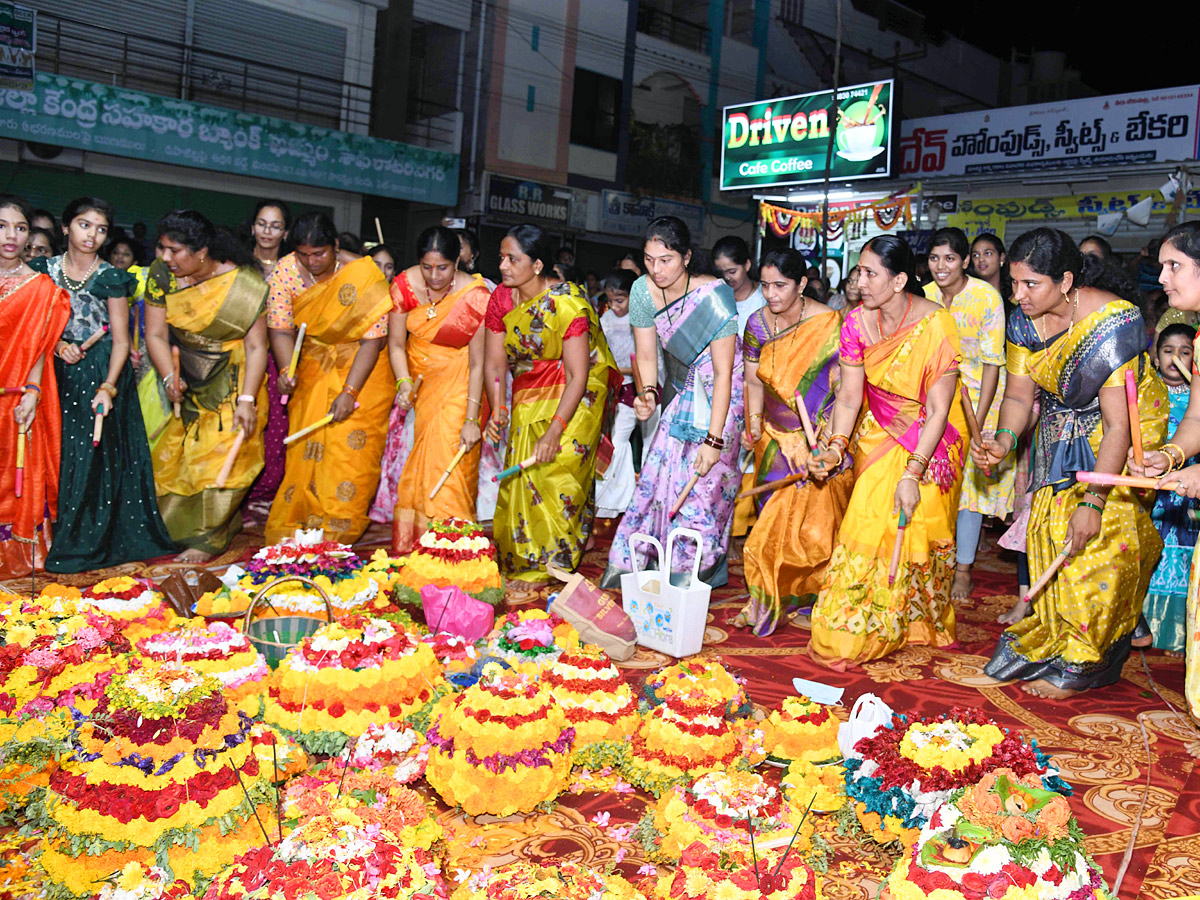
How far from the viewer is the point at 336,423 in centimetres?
521

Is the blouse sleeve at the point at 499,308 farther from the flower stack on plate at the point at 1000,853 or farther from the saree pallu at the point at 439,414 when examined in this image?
the flower stack on plate at the point at 1000,853

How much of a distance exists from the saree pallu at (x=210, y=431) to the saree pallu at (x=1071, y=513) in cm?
348

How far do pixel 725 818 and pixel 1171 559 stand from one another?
292cm

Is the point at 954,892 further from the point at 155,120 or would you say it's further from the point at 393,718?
the point at 155,120

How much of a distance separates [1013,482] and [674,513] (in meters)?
1.72

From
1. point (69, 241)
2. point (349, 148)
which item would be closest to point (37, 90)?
point (349, 148)

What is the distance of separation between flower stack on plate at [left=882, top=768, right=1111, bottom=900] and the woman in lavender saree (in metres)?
2.32

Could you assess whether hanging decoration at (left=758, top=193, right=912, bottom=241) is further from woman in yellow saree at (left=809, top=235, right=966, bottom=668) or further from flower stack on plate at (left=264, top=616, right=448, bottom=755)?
flower stack on plate at (left=264, top=616, right=448, bottom=755)

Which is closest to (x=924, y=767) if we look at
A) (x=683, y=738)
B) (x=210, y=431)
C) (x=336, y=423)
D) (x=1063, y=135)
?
(x=683, y=738)

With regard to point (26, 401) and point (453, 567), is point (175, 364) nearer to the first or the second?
point (26, 401)

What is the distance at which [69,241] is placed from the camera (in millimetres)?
4586

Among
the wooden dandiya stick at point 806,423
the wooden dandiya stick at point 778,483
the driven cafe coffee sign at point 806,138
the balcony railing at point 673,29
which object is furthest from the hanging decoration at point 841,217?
the wooden dandiya stick at point 778,483

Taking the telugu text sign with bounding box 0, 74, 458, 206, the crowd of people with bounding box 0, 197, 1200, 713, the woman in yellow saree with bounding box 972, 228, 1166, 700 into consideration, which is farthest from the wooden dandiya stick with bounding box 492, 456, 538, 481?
the telugu text sign with bounding box 0, 74, 458, 206

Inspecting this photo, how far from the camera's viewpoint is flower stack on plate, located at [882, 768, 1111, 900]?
1811mm
